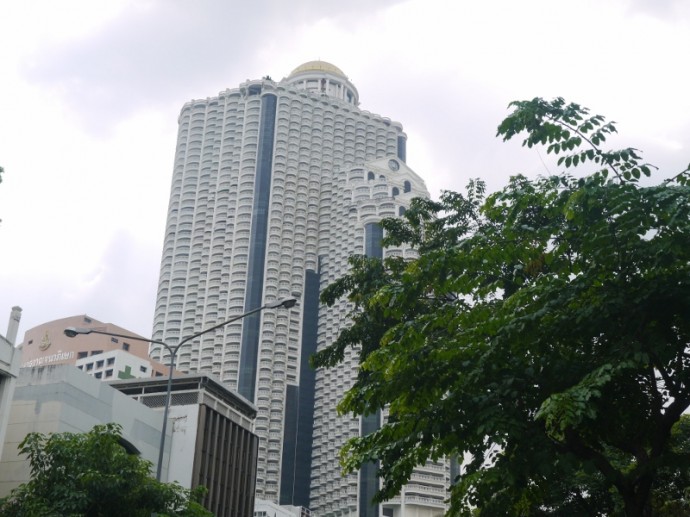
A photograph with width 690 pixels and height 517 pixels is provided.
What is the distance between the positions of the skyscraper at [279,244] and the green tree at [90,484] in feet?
349

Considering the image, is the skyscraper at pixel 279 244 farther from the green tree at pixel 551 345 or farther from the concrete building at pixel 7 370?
the green tree at pixel 551 345

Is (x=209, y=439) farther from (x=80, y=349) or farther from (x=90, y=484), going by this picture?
(x=80, y=349)

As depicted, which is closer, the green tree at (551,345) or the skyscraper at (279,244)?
the green tree at (551,345)

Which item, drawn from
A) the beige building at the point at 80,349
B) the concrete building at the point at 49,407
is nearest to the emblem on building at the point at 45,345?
the beige building at the point at 80,349

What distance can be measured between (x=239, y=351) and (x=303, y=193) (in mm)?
36045

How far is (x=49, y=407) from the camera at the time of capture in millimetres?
34375

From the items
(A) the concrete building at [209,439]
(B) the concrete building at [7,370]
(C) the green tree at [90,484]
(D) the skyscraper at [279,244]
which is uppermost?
(D) the skyscraper at [279,244]

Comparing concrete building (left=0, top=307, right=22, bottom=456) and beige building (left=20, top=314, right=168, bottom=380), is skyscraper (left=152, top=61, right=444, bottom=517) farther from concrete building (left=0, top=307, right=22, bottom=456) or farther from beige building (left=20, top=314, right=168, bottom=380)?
concrete building (left=0, top=307, right=22, bottom=456)

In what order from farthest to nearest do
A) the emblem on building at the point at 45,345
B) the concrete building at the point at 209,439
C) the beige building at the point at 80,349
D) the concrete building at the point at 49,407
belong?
the emblem on building at the point at 45,345, the beige building at the point at 80,349, the concrete building at the point at 209,439, the concrete building at the point at 49,407

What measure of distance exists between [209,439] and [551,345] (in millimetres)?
43232

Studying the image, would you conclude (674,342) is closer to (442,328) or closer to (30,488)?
(442,328)

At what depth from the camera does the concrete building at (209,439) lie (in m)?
49.2

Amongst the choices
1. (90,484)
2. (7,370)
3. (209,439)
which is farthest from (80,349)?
(90,484)

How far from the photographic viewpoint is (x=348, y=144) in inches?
6781
